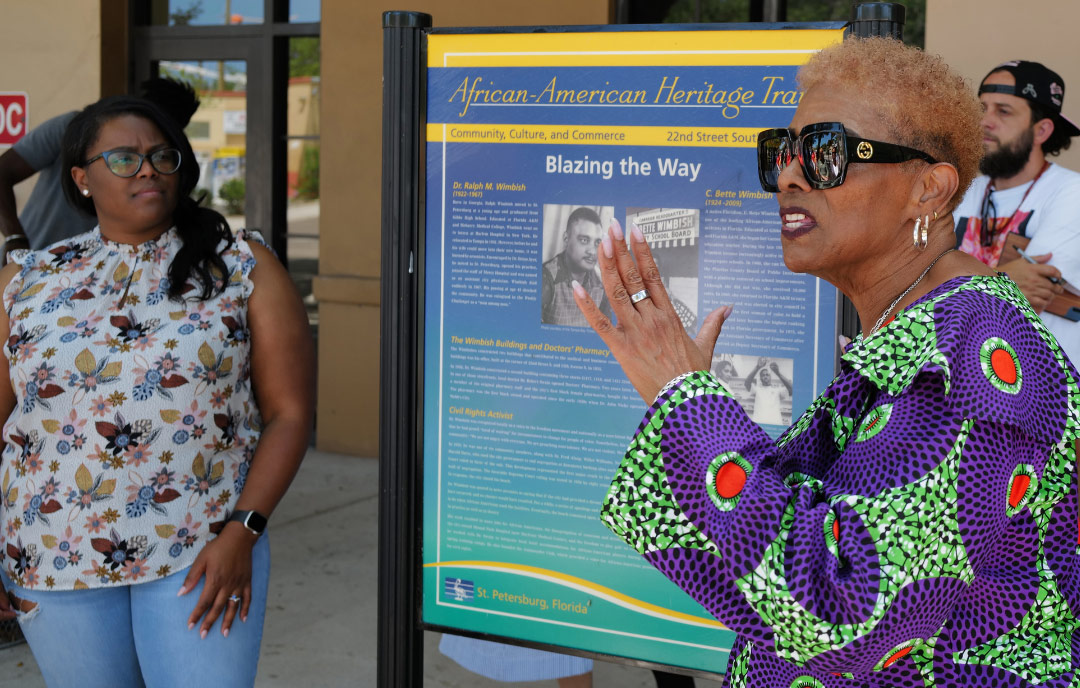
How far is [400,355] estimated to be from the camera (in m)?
2.58

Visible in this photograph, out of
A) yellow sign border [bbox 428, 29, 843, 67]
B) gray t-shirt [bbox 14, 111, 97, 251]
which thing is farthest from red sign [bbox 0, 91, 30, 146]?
yellow sign border [bbox 428, 29, 843, 67]

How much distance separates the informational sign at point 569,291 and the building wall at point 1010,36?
129 inches

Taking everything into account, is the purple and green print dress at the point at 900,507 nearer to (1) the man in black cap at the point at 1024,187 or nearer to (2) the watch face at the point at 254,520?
(2) the watch face at the point at 254,520

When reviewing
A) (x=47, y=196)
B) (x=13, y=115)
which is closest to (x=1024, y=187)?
(x=47, y=196)

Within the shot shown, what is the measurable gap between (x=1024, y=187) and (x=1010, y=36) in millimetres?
1188

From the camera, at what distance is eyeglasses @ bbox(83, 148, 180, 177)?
259 cm

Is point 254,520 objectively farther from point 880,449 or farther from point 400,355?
point 880,449

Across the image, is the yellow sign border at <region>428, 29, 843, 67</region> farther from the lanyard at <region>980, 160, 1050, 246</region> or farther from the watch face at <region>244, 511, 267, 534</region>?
the lanyard at <region>980, 160, 1050, 246</region>

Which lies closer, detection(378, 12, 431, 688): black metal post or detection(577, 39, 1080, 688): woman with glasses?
detection(577, 39, 1080, 688): woman with glasses

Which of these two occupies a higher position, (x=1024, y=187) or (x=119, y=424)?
(x=1024, y=187)

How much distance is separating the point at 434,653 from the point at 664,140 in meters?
2.86

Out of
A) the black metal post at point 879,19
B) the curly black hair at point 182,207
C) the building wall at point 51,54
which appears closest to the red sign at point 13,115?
the building wall at point 51,54

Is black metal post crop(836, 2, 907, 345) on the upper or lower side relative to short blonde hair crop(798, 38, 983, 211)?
upper

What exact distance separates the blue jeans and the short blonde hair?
1.72 meters
